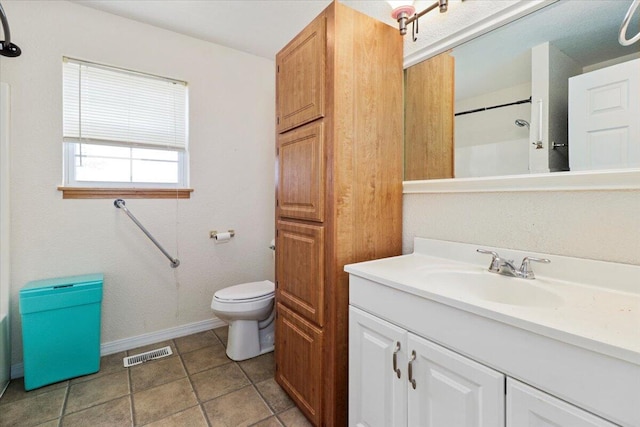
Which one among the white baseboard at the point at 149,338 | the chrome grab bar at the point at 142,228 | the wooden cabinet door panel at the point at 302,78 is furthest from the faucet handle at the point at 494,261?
the white baseboard at the point at 149,338

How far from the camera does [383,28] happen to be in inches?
57.7

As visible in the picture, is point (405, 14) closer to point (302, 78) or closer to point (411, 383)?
point (302, 78)

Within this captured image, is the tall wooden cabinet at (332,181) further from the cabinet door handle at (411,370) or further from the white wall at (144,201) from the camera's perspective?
the white wall at (144,201)

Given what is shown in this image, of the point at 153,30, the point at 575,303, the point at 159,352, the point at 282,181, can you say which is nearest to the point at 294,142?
the point at 282,181

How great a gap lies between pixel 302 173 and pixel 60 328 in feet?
5.83

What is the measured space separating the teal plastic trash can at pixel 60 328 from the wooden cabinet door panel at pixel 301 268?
4.06 feet

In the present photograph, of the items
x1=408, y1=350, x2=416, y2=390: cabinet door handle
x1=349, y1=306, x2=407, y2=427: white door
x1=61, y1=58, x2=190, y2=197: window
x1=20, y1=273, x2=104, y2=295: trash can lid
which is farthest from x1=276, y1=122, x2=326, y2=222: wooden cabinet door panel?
x1=20, y1=273, x2=104, y2=295: trash can lid

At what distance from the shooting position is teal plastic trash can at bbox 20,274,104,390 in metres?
1.71

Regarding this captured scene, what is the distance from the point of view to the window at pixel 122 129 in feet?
6.58

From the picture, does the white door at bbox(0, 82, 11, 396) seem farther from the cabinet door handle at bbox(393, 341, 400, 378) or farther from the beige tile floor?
the cabinet door handle at bbox(393, 341, 400, 378)

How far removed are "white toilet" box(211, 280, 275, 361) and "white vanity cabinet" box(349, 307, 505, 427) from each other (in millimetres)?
1003

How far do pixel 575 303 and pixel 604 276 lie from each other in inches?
9.9

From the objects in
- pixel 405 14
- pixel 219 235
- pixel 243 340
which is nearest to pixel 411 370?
pixel 243 340

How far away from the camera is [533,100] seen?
3.85 feet
